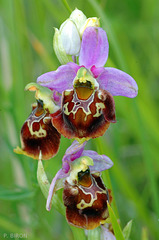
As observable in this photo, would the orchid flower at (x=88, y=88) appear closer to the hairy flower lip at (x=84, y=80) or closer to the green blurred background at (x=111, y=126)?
the hairy flower lip at (x=84, y=80)

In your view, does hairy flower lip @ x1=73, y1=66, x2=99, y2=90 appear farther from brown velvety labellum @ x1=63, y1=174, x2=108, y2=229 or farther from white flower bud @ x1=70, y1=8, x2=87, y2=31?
brown velvety labellum @ x1=63, y1=174, x2=108, y2=229

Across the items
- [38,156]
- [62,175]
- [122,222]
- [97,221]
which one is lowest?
[122,222]

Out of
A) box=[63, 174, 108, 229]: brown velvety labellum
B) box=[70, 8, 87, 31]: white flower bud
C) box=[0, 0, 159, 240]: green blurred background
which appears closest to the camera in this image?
box=[63, 174, 108, 229]: brown velvety labellum

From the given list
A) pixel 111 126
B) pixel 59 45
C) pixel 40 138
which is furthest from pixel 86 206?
pixel 111 126

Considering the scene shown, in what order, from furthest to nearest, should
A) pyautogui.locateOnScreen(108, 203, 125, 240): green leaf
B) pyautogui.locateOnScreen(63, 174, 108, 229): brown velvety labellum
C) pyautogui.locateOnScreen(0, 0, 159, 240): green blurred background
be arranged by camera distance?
1. pyautogui.locateOnScreen(0, 0, 159, 240): green blurred background
2. pyautogui.locateOnScreen(63, 174, 108, 229): brown velvety labellum
3. pyautogui.locateOnScreen(108, 203, 125, 240): green leaf

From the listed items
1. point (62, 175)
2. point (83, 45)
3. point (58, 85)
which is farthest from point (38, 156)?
point (83, 45)

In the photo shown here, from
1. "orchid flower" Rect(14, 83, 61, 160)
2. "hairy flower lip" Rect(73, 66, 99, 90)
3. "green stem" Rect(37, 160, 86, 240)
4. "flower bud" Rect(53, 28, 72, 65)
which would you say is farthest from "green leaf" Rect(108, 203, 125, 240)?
"flower bud" Rect(53, 28, 72, 65)

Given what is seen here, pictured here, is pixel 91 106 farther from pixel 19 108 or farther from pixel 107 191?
pixel 19 108
